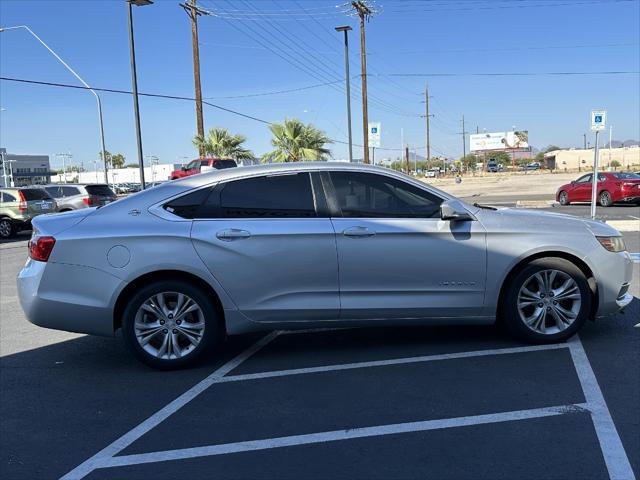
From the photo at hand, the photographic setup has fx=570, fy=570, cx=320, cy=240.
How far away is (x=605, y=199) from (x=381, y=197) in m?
20.4

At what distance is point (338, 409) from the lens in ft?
12.9

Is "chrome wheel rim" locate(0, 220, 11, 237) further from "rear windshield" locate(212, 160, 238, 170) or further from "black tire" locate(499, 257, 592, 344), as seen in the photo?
"black tire" locate(499, 257, 592, 344)

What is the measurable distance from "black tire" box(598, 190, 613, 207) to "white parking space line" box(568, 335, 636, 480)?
19569 mm

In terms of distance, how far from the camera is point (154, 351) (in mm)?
4805

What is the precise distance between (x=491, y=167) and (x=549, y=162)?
104ft

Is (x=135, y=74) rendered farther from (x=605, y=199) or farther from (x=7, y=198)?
(x=605, y=199)

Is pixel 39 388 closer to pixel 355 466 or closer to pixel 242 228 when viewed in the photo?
pixel 242 228

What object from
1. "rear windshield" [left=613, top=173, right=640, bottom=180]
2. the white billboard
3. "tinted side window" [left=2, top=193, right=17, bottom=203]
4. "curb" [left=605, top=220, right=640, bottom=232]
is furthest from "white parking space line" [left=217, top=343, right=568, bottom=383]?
the white billboard

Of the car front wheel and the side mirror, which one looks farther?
the car front wheel

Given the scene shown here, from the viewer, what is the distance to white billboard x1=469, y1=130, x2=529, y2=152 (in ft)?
412

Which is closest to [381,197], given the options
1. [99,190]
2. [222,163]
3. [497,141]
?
[99,190]

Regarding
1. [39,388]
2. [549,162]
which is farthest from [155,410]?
[549,162]

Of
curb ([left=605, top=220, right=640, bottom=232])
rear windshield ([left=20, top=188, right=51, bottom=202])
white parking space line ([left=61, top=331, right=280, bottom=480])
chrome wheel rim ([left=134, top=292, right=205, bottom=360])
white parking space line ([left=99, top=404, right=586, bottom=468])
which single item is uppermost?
rear windshield ([left=20, top=188, right=51, bottom=202])

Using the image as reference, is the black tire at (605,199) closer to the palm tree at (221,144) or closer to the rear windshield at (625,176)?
the rear windshield at (625,176)
